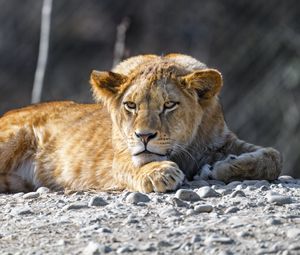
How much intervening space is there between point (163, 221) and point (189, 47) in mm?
8798

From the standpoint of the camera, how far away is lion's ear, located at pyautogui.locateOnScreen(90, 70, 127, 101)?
661cm

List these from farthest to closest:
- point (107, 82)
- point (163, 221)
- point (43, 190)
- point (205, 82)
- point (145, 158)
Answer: point (43, 190), point (107, 82), point (205, 82), point (145, 158), point (163, 221)

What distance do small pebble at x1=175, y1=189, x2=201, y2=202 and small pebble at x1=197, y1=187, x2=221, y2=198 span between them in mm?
75

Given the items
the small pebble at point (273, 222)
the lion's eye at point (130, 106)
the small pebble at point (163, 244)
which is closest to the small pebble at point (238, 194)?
the small pebble at point (273, 222)

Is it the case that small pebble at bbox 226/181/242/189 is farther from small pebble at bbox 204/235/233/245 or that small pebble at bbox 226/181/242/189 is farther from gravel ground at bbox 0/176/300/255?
small pebble at bbox 204/235/233/245

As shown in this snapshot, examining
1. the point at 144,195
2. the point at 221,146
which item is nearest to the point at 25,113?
the point at 221,146

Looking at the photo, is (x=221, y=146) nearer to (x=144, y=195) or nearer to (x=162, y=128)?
(x=162, y=128)

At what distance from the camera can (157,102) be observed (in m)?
6.27

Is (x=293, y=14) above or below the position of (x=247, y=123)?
above

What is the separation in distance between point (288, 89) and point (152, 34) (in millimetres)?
1810

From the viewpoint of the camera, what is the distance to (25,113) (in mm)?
7781

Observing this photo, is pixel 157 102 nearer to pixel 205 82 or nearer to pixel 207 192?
pixel 205 82

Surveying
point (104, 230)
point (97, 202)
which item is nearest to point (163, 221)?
point (104, 230)

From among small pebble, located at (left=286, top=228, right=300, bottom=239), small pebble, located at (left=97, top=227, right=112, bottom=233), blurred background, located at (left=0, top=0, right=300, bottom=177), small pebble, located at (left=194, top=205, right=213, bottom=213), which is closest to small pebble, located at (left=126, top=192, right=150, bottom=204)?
small pebble, located at (left=194, top=205, right=213, bottom=213)
